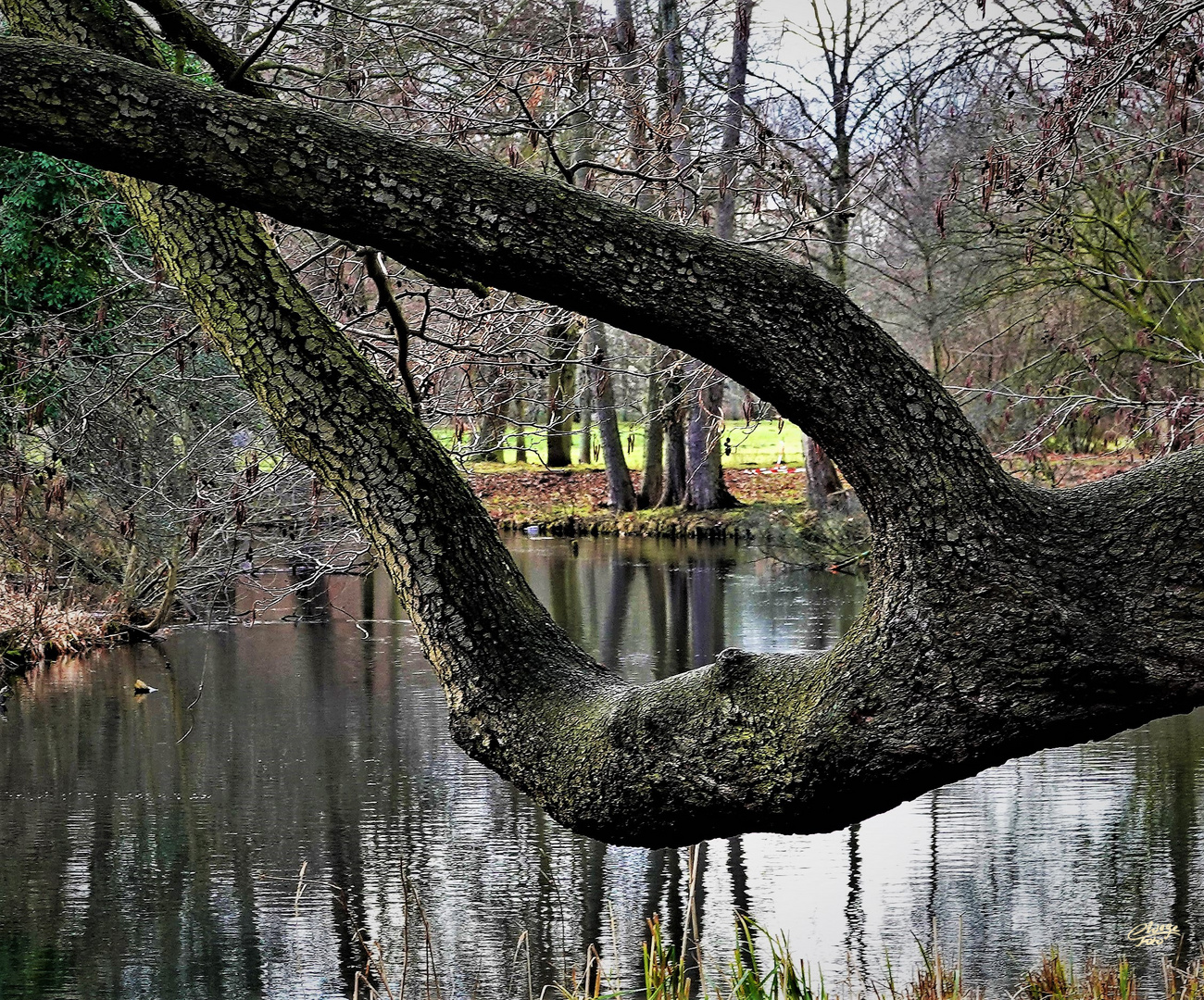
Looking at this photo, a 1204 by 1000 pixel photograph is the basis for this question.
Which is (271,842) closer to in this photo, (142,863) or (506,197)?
(142,863)

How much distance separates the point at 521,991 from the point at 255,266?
3494mm

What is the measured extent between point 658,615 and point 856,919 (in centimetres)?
864

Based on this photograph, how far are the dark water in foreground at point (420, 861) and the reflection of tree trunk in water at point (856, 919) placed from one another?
2 cm

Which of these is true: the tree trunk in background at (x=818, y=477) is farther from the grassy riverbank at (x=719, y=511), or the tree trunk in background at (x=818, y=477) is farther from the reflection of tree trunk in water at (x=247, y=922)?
the reflection of tree trunk in water at (x=247, y=922)

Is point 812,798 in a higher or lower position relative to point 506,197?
lower

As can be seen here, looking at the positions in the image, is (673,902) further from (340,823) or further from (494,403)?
(494,403)

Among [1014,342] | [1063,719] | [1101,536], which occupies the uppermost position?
[1014,342]

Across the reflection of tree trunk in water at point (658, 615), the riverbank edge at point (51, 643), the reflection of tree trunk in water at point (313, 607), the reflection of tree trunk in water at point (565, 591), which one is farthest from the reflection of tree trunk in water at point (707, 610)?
the riverbank edge at point (51, 643)

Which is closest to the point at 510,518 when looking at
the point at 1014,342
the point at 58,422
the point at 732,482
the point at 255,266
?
the point at 732,482

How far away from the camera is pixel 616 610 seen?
15766 millimetres

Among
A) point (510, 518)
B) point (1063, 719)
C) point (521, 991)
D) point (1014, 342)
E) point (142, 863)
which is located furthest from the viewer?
point (510, 518)

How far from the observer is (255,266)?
3.66 m

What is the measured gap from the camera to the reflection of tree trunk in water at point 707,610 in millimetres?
13289

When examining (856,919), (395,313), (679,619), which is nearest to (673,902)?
(856,919)
